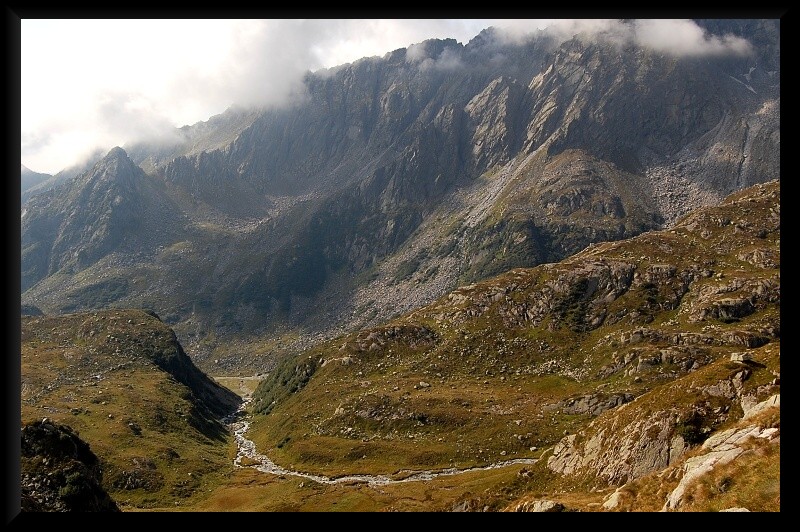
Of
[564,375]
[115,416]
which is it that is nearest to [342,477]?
[115,416]

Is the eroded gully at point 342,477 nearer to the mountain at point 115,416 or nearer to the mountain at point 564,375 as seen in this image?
the mountain at point 564,375

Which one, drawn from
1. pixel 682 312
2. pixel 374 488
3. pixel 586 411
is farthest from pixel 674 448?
pixel 682 312

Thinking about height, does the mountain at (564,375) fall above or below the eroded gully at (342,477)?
above

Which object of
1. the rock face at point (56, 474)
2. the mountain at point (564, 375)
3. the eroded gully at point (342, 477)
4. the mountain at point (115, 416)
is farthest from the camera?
the eroded gully at point (342, 477)

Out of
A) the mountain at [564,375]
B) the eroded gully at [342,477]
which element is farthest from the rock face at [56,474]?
the eroded gully at [342,477]

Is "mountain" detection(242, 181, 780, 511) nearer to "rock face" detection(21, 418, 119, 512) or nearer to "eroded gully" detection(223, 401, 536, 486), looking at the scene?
"eroded gully" detection(223, 401, 536, 486)

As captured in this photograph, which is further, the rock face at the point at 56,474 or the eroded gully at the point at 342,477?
the eroded gully at the point at 342,477
